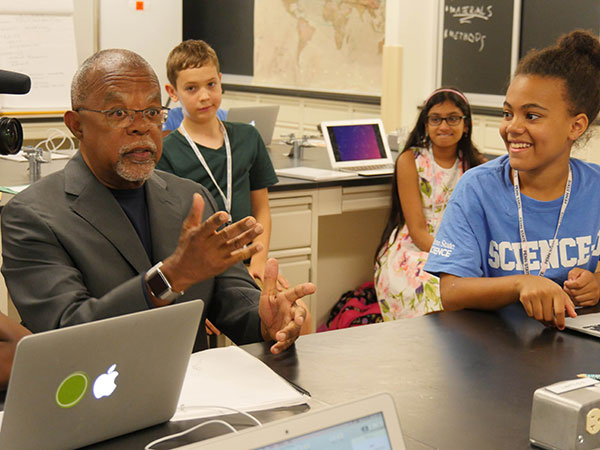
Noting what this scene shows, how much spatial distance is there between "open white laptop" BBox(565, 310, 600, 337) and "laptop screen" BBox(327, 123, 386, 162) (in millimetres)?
2176

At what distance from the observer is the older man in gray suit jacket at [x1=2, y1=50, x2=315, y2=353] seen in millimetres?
1652

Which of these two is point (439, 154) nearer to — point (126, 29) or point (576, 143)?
point (576, 143)

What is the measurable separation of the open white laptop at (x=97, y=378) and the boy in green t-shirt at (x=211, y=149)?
1865 mm

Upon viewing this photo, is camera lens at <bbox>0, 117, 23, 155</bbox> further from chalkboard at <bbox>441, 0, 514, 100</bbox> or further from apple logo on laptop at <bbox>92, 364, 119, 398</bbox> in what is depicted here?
chalkboard at <bbox>441, 0, 514, 100</bbox>

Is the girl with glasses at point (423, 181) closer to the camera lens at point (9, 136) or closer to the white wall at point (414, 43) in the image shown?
the camera lens at point (9, 136)

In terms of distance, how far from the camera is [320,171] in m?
3.88

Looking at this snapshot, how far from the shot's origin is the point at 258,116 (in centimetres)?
463

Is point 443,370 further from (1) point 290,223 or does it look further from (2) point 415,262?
(1) point 290,223

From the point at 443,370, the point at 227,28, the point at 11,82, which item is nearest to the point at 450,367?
the point at 443,370

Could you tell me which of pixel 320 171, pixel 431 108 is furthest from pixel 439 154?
pixel 320 171

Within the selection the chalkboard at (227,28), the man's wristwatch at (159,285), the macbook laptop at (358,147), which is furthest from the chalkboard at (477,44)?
the man's wristwatch at (159,285)

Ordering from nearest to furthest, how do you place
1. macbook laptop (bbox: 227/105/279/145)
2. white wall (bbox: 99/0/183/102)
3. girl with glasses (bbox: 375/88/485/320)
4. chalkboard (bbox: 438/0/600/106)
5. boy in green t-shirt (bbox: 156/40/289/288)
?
boy in green t-shirt (bbox: 156/40/289/288) < girl with glasses (bbox: 375/88/485/320) < macbook laptop (bbox: 227/105/279/145) < chalkboard (bbox: 438/0/600/106) < white wall (bbox: 99/0/183/102)

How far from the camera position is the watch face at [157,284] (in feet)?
5.27

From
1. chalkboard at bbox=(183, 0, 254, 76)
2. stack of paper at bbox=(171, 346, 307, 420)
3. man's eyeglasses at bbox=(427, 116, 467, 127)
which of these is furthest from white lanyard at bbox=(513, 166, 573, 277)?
chalkboard at bbox=(183, 0, 254, 76)
